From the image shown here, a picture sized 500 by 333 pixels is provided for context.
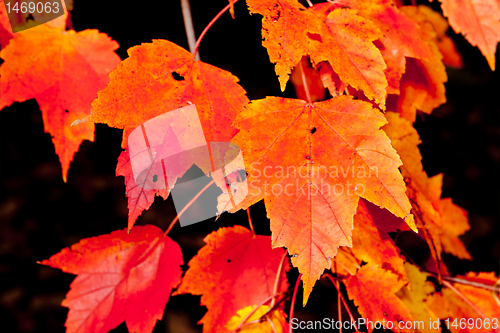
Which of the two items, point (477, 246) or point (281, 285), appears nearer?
point (281, 285)

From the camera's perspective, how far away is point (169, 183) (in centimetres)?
43

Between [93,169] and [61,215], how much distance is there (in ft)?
0.67

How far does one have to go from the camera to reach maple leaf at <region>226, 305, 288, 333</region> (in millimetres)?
544

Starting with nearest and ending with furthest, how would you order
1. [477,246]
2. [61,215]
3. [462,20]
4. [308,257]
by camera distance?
[308,257] < [462,20] < [61,215] < [477,246]

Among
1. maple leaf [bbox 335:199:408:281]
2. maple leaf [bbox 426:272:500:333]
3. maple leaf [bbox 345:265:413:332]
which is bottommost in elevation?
maple leaf [bbox 426:272:500:333]

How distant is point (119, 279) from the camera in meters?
0.57

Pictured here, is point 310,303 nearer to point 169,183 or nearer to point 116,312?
point 116,312

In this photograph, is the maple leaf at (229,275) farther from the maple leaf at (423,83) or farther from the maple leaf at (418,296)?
the maple leaf at (423,83)

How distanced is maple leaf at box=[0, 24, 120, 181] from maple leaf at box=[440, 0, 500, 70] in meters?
0.61

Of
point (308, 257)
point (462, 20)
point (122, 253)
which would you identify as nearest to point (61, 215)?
point (122, 253)

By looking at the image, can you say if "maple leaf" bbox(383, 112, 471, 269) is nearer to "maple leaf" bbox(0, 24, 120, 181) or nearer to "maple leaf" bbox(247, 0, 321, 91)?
"maple leaf" bbox(247, 0, 321, 91)

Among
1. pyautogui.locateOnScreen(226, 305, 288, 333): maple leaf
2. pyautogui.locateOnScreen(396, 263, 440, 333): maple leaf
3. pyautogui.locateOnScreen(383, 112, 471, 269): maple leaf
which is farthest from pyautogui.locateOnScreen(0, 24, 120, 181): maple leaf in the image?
pyautogui.locateOnScreen(396, 263, 440, 333): maple leaf

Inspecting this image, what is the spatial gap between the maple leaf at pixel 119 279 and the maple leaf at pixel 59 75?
0.17 meters

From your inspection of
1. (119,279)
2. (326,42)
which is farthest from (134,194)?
(326,42)
